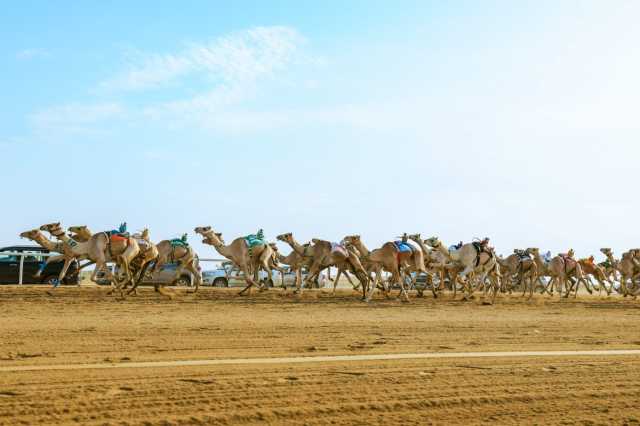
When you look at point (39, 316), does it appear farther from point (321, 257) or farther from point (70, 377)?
point (321, 257)

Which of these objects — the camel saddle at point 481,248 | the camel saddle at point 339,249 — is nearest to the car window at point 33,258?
the camel saddle at point 339,249

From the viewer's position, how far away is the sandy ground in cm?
654

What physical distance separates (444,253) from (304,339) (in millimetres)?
18407

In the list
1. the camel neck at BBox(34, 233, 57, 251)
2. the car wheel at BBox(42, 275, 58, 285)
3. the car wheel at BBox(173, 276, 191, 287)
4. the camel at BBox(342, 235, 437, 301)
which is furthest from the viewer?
the car wheel at BBox(173, 276, 191, 287)

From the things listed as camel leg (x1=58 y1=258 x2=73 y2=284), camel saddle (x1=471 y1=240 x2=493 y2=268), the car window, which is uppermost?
camel saddle (x1=471 y1=240 x2=493 y2=268)

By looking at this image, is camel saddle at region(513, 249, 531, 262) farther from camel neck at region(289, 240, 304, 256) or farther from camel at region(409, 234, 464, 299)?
camel neck at region(289, 240, 304, 256)

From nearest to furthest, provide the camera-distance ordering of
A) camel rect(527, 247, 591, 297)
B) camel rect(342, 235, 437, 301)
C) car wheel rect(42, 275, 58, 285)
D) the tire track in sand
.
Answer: the tire track in sand
camel rect(342, 235, 437, 301)
car wheel rect(42, 275, 58, 285)
camel rect(527, 247, 591, 297)

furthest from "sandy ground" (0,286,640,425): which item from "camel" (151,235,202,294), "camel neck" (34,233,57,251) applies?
"camel" (151,235,202,294)

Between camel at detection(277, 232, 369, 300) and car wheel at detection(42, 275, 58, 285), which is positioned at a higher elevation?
camel at detection(277, 232, 369, 300)

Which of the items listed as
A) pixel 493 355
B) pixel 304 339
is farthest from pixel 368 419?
pixel 304 339

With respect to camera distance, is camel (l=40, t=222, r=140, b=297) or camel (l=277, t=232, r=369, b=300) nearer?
camel (l=40, t=222, r=140, b=297)

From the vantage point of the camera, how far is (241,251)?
28.4 m

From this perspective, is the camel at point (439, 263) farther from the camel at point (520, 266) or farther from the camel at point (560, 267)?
the camel at point (560, 267)

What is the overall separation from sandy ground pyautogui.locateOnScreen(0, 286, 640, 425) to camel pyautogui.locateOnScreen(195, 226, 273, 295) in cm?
1139
